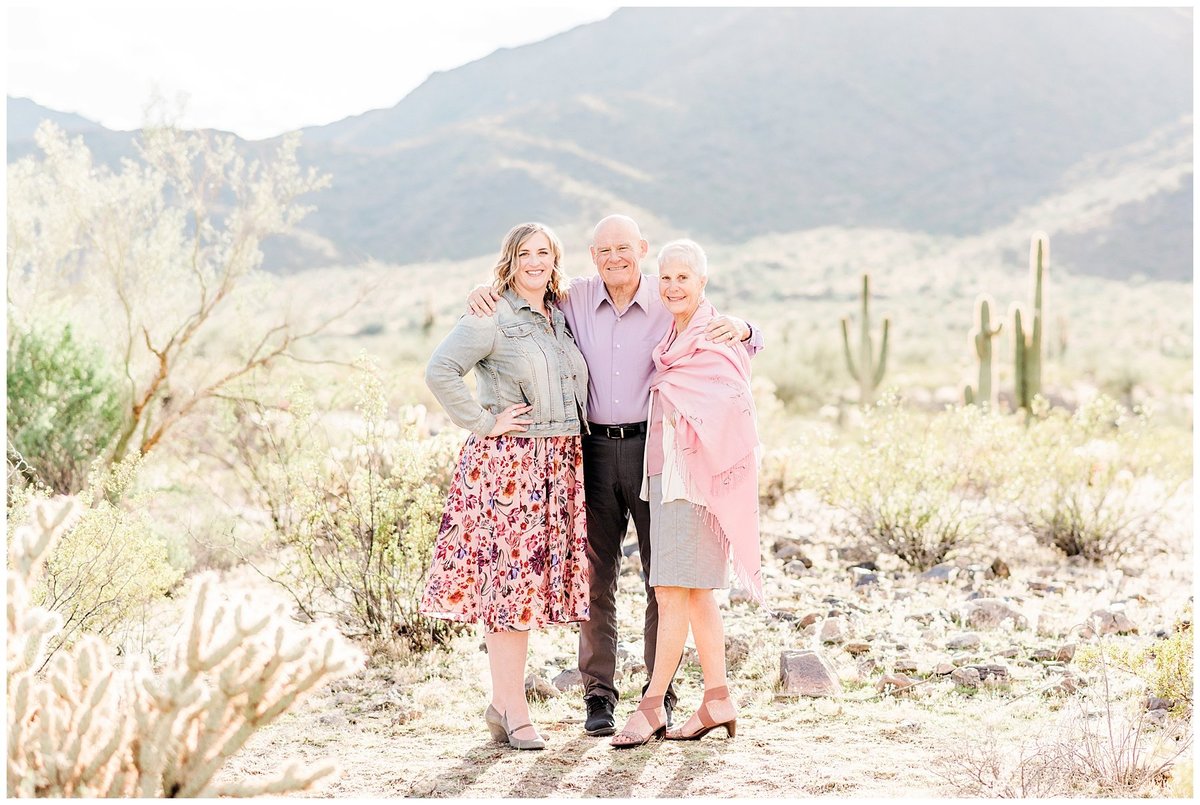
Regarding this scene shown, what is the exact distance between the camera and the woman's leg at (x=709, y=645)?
165 inches

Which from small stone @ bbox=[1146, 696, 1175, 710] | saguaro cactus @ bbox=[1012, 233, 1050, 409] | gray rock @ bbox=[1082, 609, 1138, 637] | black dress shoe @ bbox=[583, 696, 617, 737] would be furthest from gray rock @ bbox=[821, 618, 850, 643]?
saguaro cactus @ bbox=[1012, 233, 1050, 409]

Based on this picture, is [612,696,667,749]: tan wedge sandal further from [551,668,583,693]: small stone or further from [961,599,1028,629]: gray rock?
[961,599,1028,629]: gray rock

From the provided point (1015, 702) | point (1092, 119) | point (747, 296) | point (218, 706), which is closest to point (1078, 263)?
point (747, 296)

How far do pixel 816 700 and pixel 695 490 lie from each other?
1410mm

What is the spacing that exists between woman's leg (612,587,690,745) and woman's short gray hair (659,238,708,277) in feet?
4.19

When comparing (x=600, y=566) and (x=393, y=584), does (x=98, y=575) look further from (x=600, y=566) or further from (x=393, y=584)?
(x=600, y=566)

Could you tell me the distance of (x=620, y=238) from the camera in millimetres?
4355

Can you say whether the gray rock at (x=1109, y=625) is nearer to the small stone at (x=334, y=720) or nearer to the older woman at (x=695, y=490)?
the older woman at (x=695, y=490)

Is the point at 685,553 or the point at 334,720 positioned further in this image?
the point at 334,720

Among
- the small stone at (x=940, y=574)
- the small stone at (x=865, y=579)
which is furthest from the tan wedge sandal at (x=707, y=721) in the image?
the small stone at (x=940, y=574)

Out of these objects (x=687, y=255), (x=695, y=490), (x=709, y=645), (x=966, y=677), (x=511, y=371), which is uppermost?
(x=687, y=255)

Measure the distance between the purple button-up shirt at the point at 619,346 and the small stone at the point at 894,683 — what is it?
1738 millimetres

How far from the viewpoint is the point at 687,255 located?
13.6ft

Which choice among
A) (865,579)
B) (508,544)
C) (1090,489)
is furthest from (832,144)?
(508,544)
